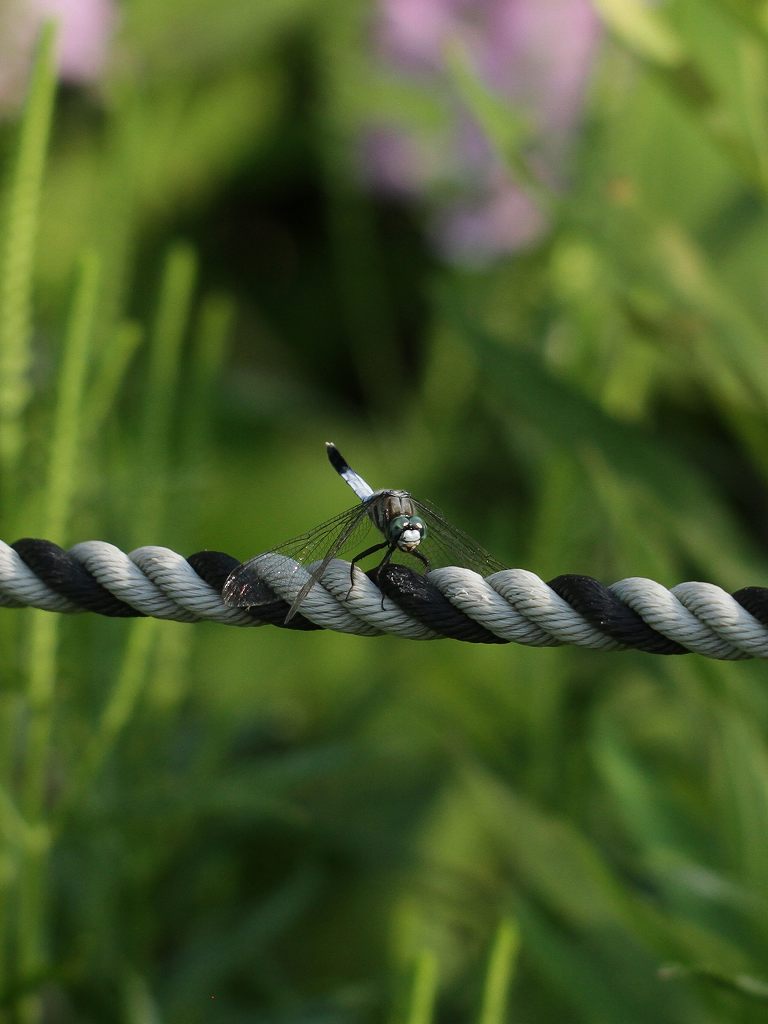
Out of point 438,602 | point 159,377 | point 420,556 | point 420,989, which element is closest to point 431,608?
point 438,602

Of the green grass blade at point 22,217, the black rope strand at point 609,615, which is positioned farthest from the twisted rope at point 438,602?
the green grass blade at point 22,217

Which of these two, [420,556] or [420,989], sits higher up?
[420,556]

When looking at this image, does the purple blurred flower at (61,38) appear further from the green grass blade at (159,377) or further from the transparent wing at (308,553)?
the transparent wing at (308,553)

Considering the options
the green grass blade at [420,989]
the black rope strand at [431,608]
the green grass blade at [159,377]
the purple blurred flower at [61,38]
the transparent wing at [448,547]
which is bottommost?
the green grass blade at [420,989]

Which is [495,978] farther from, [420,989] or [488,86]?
[488,86]

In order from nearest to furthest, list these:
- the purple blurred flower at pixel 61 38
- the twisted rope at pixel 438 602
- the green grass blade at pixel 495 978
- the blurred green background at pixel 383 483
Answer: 1. the twisted rope at pixel 438 602
2. the green grass blade at pixel 495 978
3. the blurred green background at pixel 383 483
4. the purple blurred flower at pixel 61 38

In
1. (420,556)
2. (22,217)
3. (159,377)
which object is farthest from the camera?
(159,377)

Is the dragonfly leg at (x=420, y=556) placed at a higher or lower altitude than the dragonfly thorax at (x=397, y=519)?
lower

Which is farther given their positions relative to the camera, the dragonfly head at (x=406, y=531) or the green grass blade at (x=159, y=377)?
the green grass blade at (x=159, y=377)
